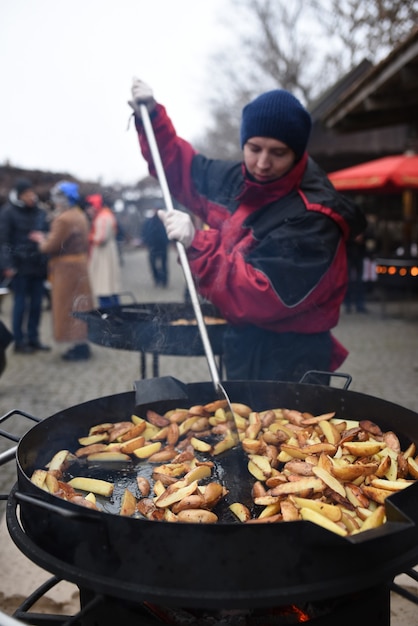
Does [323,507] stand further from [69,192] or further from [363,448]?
[69,192]

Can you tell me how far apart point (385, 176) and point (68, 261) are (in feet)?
17.9

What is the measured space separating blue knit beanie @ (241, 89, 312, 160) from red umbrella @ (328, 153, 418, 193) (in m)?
7.28

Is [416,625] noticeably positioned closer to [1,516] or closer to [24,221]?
[1,516]

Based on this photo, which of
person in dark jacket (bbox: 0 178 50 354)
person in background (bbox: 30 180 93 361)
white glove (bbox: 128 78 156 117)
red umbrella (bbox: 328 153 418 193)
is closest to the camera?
white glove (bbox: 128 78 156 117)

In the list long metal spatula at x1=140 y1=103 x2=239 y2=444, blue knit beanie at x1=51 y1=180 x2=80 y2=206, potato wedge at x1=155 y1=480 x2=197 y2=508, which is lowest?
potato wedge at x1=155 y1=480 x2=197 y2=508

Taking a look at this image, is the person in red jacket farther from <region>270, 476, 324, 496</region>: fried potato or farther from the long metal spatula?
<region>270, 476, 324, 496</region>: fried potato

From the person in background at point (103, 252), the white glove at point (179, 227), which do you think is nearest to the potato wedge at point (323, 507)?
the white glove at point (179, 227)

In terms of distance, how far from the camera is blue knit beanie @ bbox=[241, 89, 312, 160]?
104 inches

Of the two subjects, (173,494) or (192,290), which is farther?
(192,290)

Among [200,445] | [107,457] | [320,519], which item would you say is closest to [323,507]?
[320,519]

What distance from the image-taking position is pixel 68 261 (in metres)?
7.90

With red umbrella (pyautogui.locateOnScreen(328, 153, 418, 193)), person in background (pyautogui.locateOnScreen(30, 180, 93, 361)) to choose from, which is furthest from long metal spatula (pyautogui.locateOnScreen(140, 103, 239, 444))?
red umbrella (pyautogui.locateOnScreen(328, 153, 418, 193))

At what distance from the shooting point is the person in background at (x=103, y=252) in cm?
945

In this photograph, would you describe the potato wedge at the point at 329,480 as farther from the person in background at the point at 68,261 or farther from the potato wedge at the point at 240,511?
the person in background at the point at 68,261
